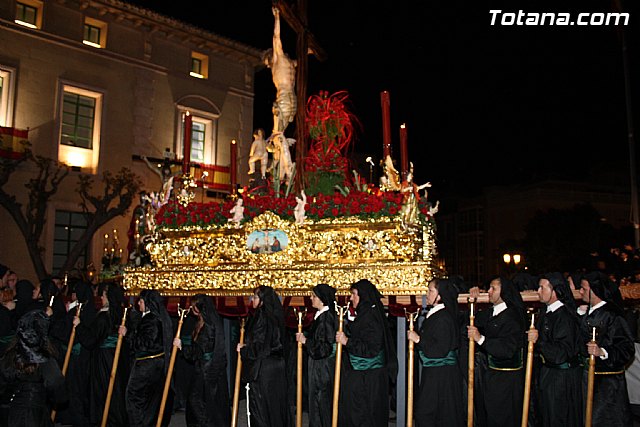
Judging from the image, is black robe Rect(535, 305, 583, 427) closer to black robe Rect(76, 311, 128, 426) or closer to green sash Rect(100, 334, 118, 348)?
black robe Rect(76, 311, 128, 426)

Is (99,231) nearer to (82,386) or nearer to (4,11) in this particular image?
(4,11)

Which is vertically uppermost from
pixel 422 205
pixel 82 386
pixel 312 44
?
pixel 312 44

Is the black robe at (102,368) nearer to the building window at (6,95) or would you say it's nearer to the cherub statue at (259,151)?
the cherub statue at (259,151)

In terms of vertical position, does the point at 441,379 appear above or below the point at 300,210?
below

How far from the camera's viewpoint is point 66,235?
19672 millimetres

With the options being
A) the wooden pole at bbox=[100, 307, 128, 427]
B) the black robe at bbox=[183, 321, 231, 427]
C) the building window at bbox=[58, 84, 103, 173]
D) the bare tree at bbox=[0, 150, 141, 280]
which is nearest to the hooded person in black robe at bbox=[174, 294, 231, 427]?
the black robe at bbox=[183, 321, 231, 427]

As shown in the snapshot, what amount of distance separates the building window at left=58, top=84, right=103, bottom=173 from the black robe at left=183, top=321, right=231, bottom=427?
48.0 ft

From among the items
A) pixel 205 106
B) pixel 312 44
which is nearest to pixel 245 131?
pixel 205 106

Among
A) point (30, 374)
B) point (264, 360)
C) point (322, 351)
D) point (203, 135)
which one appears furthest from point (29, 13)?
point (30, 374)

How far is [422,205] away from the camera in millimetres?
7988

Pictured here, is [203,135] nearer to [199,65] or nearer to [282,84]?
[199,65]

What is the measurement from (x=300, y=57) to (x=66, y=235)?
535 inches

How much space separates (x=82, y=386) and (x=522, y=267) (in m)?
28.5

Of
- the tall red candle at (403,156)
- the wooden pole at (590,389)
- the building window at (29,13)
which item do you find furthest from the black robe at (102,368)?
the building window at (29,13)
